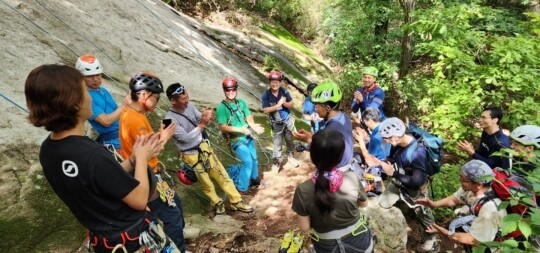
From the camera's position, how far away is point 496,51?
641 cm

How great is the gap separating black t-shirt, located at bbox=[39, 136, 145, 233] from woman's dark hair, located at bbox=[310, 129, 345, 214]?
1.35m

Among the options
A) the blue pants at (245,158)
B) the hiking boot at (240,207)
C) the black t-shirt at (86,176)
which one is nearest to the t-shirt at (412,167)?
the hiking boot at (240,207)

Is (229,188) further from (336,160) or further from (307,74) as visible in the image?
(307,74)

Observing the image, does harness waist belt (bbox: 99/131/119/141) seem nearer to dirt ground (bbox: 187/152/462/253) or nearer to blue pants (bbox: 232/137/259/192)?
dirt ground (bbox: 187/152/462/253)

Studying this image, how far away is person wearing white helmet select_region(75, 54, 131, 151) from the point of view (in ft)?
13.8

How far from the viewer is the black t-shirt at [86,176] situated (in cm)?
216

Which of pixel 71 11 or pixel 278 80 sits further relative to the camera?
pixel 71 11

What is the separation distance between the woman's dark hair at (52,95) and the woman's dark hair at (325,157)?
5.53 feet

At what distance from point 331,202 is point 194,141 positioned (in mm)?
2904

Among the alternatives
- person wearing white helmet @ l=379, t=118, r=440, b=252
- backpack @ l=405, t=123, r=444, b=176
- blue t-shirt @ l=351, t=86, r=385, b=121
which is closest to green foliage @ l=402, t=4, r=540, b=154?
blue t-shirt @ l=351, t=86, r=385, b=121

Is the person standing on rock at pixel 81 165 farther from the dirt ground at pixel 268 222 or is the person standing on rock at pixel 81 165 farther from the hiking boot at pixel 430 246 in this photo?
A: the hiking boot at pixel 430 246

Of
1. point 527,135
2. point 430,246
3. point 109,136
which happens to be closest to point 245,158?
point 109,136

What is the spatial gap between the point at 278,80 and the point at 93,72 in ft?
11.8

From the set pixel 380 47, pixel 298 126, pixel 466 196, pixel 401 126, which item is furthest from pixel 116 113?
pixel 380 47
